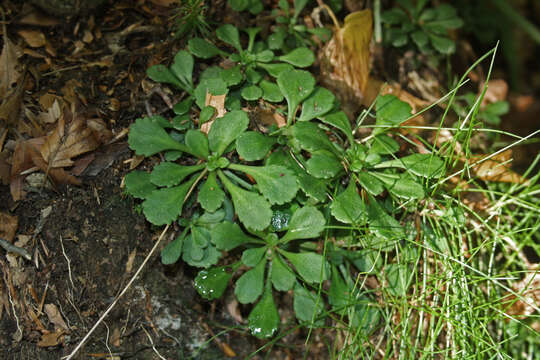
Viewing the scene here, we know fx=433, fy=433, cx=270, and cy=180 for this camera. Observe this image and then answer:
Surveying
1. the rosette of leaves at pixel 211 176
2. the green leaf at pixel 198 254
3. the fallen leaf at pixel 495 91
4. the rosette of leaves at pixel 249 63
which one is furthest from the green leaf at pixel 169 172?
the fallen leaf at pixel 495 91

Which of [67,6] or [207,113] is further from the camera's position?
[67,6]

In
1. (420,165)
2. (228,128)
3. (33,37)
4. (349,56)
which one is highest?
(33,37)

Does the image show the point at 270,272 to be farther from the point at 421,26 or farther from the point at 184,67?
the point at 421,26

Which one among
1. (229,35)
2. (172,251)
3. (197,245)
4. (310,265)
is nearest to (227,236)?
(197,245)

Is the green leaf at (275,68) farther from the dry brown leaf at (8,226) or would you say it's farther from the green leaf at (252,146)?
the dry brown leaf at (8,226)

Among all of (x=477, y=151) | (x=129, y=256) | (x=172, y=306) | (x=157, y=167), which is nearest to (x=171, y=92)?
(x=157, y=167)

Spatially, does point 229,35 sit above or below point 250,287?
above

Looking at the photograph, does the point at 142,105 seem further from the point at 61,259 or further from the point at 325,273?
the point at 325,273
